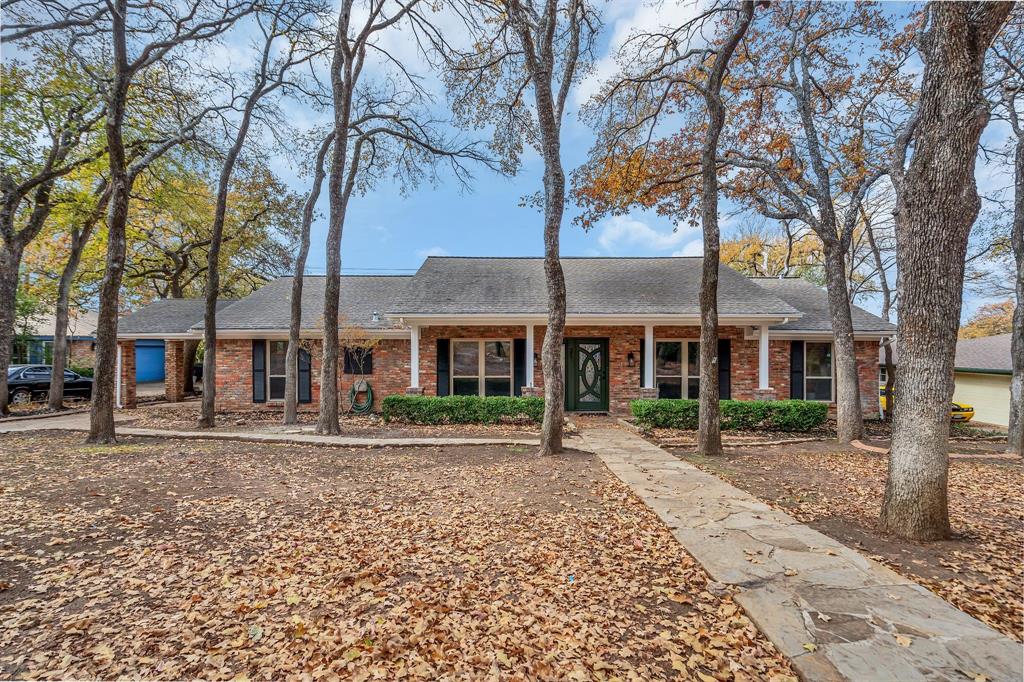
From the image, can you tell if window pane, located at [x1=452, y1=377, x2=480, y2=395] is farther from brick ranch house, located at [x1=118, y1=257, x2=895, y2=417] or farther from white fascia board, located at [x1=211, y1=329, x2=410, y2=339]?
white fascia board, located at [x1=211, y1=329, x2=410, y2=339]

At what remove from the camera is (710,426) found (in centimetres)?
710

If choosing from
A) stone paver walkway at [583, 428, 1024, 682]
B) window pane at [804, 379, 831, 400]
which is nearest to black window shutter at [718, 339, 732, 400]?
window pane at [804, 379, 831, 400]

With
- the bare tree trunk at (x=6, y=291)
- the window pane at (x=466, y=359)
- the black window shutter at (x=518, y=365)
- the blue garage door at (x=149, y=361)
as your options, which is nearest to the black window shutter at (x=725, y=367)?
the black window shutter at (x=518, y=365)

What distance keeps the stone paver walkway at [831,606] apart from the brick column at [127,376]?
657 inches

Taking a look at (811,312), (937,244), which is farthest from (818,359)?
(937,244)

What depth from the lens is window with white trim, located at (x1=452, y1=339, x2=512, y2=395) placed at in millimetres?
12008

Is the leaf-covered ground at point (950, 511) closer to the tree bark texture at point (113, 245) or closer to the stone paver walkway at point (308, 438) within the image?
the stone paver walkway at point (308, 438)

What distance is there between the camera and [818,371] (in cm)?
1197

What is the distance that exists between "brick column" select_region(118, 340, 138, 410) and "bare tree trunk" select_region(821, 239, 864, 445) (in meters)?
19.5

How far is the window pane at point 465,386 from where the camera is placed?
12016mm

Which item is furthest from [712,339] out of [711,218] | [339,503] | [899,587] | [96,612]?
[96,612]

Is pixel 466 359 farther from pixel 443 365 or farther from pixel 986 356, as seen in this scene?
pixel 986 356

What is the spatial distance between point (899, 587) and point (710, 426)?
439 centimetres

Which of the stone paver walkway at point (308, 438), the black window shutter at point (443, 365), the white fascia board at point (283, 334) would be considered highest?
the white fascia board at point (283, 334)
